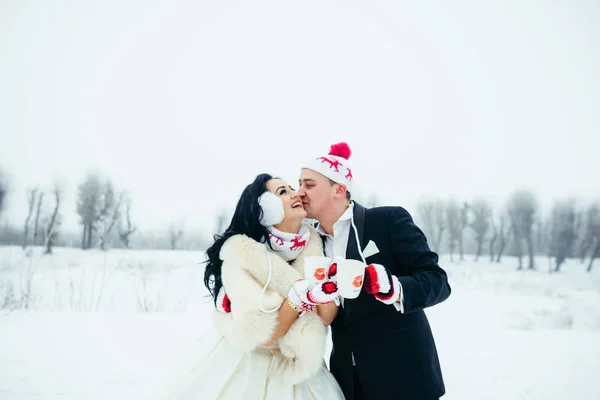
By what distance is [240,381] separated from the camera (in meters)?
1.88

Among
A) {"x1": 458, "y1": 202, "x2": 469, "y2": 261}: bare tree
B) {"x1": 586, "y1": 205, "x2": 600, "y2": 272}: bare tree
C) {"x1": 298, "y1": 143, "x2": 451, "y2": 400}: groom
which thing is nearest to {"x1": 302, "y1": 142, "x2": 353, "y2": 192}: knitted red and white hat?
{"x1": 298, "y1": 143, "x2": 451, "y2": 400}: groom

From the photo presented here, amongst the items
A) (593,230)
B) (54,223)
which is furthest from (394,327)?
(593,230)

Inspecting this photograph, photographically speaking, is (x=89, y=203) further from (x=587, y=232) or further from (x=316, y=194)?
(x=587, y=232)

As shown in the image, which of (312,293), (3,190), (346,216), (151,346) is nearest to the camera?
(312,293)

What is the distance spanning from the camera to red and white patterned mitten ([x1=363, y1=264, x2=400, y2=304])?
1.45m

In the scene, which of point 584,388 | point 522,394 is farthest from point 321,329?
point 584,388

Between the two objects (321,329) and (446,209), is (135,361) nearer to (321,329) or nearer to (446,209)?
(321,329)

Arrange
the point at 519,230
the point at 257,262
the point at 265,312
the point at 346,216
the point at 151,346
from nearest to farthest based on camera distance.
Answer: the point at 265,312 < the point at 257,262 < the point at 346,216 < the point at 151,346 < the point at 519,230

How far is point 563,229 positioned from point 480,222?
2.99 metres

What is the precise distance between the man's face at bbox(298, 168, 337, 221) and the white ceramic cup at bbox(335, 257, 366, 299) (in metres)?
0.67

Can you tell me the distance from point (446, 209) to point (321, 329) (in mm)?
16578

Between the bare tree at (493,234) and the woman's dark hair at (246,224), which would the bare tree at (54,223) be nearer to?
the woman's dark hair at (246,224)

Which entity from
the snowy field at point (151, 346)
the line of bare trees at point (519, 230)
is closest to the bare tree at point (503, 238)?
the line of bare trees at point (519, 230)

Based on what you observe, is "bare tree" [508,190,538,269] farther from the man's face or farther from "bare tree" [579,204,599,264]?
the man's face
